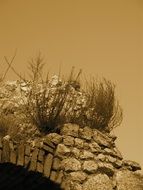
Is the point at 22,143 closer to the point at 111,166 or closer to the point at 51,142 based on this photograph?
the point at 51,142

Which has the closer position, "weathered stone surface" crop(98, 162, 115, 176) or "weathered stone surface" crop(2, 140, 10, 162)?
"weathered stone surface" crop(2, 140, 10, 162)

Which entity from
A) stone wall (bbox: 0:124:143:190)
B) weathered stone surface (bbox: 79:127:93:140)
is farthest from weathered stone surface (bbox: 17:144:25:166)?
weathered stone surface (bbox: 79:127:93:140)

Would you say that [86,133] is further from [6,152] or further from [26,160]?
[6,152]

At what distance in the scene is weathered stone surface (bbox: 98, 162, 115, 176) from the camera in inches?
224

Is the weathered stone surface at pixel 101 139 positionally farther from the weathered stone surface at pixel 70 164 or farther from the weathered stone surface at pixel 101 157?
the weathered stone surface at pixel 70 164

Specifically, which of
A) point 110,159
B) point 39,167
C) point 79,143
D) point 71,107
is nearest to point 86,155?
point 79,143

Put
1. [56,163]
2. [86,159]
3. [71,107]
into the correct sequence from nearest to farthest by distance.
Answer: [56,163] → [86,159] → [71,107]

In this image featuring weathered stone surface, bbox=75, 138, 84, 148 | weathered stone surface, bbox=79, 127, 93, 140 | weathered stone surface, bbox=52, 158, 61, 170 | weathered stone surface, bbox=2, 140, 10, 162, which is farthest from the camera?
weathered stone surface, bbox=79, 127, 93, 140

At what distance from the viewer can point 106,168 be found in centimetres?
571

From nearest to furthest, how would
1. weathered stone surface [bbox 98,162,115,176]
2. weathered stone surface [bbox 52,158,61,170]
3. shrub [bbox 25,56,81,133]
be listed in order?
1. weathered stone surface [bbox 52,158,61,170]
2. weathered stone surface [bbox 98,162,115,176]
3. shrub [bbox 25,56,81,133]

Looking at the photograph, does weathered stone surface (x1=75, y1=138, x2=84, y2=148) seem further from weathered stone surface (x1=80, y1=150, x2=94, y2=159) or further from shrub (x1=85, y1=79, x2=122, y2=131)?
shrub (x1=85, y1=79, x2=122, y2=131)

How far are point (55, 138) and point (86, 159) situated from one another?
370 millimetres

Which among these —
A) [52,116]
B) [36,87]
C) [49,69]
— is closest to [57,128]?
[52,116]

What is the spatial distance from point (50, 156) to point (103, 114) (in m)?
1.03
